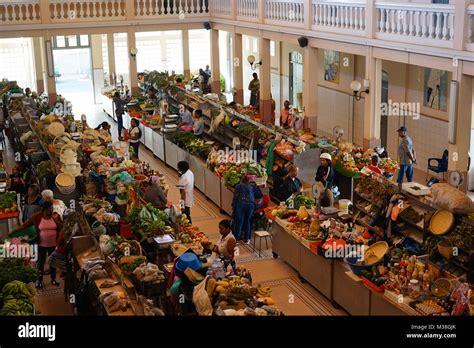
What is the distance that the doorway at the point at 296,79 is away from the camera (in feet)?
84.9

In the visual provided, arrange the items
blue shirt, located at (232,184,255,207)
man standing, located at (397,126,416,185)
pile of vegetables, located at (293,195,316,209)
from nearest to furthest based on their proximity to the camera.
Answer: pile of vegetables, located at (293,195,316,209)
blue shirt, located at (232,184,255,207)
man standing, located at (397,126,416,185)

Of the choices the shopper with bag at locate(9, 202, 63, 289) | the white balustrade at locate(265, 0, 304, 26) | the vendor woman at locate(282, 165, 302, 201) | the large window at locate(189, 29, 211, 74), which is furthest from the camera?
the large window at locate(189, 29, 211, 74)

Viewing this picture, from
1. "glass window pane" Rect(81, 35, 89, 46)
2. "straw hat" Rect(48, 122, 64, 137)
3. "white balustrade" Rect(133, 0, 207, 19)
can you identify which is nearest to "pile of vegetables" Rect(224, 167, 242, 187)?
"straw hat" Rect(48, 122, 64, 137)

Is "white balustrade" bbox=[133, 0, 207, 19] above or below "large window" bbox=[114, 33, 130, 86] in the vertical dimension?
above

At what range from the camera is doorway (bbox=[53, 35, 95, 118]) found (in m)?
33.0

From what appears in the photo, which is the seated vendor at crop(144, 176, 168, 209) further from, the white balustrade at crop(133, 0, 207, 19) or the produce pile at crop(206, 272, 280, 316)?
the white balustrade at crop(133, 0, 207, 19)

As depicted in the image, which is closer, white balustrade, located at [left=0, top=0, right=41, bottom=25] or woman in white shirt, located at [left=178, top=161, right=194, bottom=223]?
woman in white shirt, located at [left=178, top=161, right=194, bottom=223]

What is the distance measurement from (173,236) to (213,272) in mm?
1689

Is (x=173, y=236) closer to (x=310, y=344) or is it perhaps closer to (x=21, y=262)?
(x=21, y=262)

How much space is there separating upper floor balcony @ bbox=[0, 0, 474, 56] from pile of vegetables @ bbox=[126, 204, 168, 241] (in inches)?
255

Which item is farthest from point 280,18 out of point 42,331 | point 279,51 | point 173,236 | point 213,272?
point 42,331
